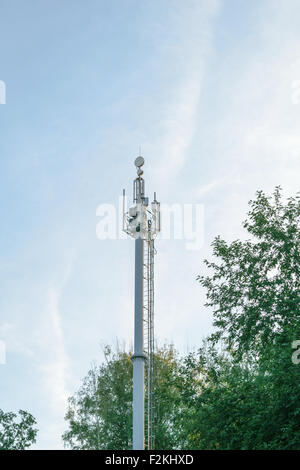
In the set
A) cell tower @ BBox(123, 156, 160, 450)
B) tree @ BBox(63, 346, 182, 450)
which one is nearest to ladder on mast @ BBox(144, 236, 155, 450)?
cell tower @ BBox(123, 156, 160, 450)

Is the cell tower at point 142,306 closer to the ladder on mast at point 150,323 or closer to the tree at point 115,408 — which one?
the ladder on mast at point 150,323

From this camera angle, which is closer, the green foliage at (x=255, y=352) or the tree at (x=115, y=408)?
the green foliage at (x=255, y=352)

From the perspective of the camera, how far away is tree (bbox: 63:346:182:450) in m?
34.6

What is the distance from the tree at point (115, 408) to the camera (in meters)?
34.6

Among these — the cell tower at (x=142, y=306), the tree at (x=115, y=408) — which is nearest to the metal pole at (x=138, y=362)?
the cell tower at (x=142, y=306)

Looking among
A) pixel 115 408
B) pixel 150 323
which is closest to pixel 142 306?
pixel 150 323

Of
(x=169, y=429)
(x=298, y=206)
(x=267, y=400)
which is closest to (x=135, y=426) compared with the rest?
(x=267, y=400)

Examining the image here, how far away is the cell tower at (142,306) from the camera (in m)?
21.6

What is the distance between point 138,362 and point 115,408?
51.1 ft

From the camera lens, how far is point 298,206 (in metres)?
22.0

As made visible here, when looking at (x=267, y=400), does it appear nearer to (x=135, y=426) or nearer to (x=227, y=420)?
(x=227, y=420)

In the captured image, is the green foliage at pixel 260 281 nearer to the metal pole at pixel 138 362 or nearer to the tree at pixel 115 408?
the metal pole at pixel 138 362

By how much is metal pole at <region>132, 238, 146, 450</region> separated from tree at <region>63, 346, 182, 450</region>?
12.3 meters
